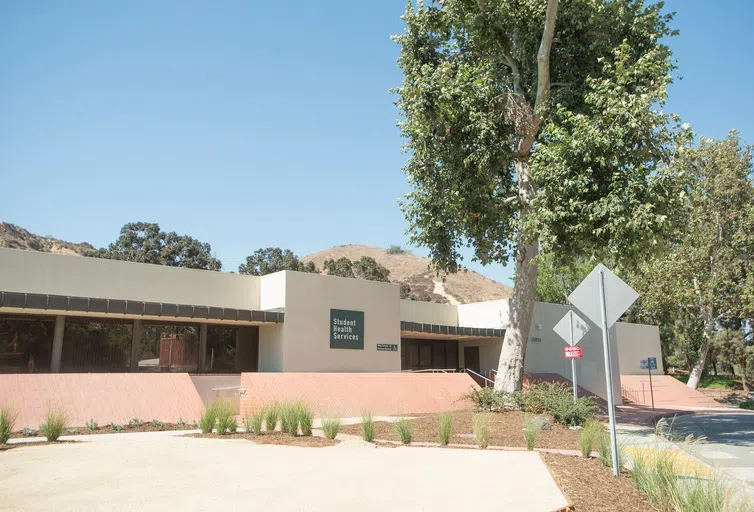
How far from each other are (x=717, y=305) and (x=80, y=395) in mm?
39363

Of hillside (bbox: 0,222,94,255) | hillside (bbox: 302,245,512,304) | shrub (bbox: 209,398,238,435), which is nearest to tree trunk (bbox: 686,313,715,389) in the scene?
hillside (bbox: 302,245,512,304)

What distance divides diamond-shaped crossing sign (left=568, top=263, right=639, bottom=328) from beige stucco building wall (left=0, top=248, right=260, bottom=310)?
54.9 feet

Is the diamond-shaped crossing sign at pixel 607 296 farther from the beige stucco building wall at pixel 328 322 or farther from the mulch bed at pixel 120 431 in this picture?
the beige stucco building wall at pixel 328 322

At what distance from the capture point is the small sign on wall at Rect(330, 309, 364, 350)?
24.2 metres

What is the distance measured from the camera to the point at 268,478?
7531 mm

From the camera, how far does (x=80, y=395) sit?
15.7 m

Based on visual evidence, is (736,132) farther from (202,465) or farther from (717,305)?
(202,465)

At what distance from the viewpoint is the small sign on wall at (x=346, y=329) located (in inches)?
952

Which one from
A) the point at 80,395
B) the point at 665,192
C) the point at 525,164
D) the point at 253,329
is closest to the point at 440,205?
the point at 525,164

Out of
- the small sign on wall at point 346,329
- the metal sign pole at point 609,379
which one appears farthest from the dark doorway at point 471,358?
the metal sign pole at point 609,379

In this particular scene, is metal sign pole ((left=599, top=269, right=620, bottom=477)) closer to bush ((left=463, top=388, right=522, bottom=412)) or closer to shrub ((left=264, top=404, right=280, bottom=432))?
shrub ((left=264, top=404, right=280, bottom=432))

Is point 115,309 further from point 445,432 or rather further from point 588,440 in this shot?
point 588,440

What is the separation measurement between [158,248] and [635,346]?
3996 centimetres

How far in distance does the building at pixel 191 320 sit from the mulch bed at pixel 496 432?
8547mm
